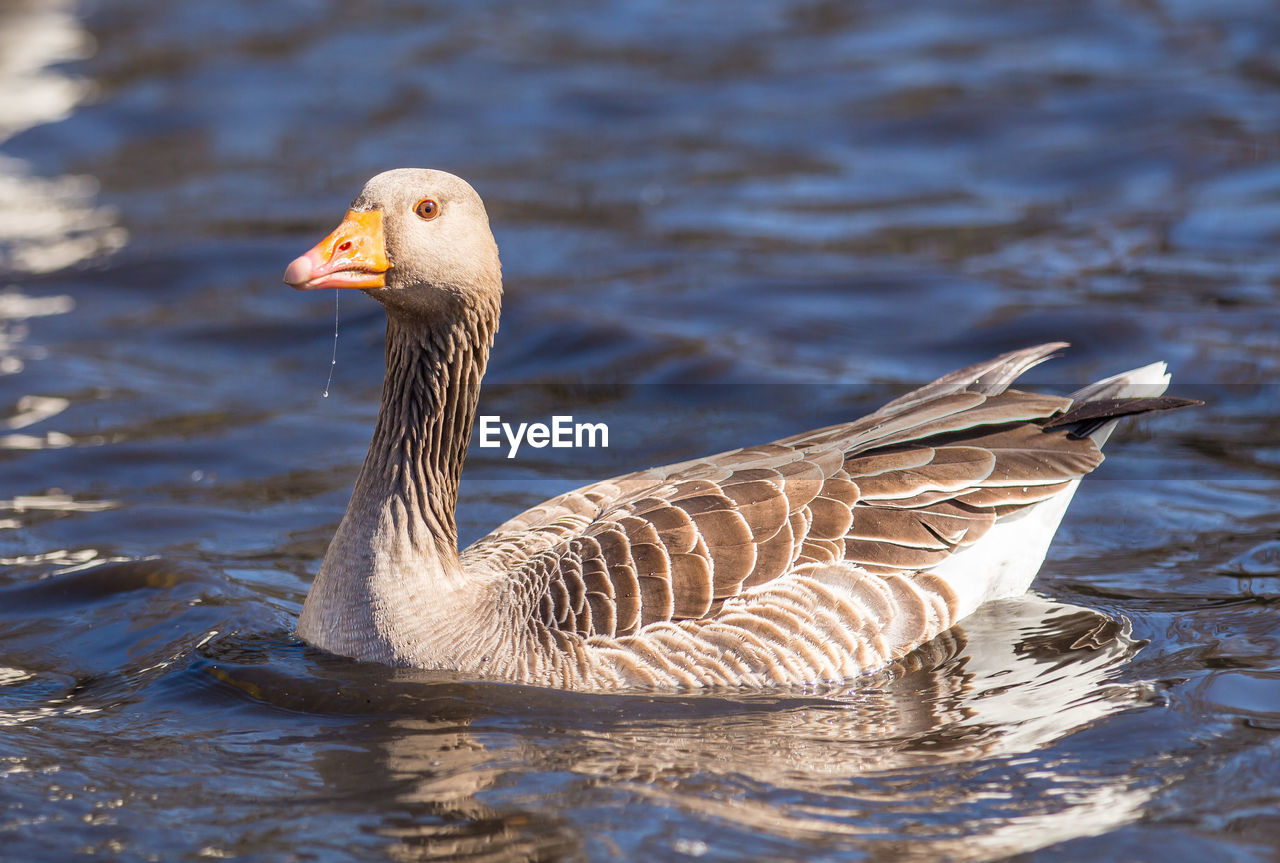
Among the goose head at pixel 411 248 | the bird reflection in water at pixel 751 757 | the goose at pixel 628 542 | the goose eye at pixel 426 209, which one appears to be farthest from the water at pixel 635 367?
the goose eye at pixel 426 209

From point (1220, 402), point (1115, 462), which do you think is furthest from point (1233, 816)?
point (1220, 402)

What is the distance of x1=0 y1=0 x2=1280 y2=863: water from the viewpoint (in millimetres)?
6152

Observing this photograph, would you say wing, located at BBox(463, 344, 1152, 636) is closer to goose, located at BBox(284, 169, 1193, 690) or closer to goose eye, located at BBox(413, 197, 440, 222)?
goose, located at BBox(284, 169, 1193, 690)

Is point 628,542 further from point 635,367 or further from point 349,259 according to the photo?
point 635,367

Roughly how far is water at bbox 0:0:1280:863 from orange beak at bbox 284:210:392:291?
5.97 ft

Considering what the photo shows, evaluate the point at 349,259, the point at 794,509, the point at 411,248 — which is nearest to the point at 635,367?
the point at 794,509

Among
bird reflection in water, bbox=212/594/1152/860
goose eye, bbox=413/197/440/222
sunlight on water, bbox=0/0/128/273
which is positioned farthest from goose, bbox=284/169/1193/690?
sunlight on water, bbox=0/0/128/273

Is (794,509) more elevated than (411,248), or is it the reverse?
(411,248)

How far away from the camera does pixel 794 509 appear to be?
7105 millimetres

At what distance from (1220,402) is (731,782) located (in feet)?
20.3

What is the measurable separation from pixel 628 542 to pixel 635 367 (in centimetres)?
516

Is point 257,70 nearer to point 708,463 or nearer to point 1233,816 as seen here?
point 708,463

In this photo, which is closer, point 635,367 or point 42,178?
point 635,367

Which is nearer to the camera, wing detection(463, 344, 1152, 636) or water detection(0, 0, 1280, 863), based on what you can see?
water detection(0, 0, 1280, 863)
